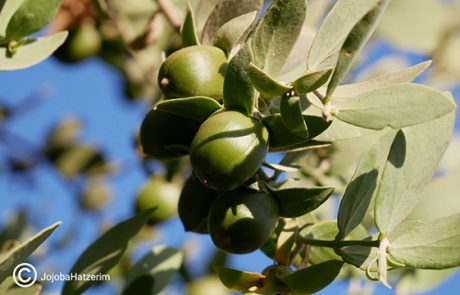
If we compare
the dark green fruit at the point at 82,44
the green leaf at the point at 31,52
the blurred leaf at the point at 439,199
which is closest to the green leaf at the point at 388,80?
the green leaf at the point at 31,52

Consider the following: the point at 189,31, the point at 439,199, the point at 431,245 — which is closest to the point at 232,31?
the point at 189,31

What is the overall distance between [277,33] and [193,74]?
15cm

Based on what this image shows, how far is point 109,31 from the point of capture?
2.74 meters

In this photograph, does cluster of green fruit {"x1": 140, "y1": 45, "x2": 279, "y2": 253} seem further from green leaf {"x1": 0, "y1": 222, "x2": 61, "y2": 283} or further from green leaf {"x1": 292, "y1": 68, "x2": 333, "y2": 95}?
green leaf {"x1": 0, "y1": 222, "x2": 61, "y2": 283}

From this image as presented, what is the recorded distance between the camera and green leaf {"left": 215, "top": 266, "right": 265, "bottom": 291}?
4.10ft

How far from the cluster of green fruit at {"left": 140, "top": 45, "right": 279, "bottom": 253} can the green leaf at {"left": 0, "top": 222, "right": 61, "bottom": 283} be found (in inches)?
9.0

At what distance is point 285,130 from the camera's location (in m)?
1.11

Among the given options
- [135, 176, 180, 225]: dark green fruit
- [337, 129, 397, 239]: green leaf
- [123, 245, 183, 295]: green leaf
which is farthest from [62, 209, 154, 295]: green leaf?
[135, 176, 180, 225]: dark green fruit

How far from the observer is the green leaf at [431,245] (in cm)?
113

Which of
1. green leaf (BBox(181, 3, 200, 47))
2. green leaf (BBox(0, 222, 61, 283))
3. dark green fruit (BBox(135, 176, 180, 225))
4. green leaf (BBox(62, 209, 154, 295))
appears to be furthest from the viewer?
dark green fruit (BBox(135, 176, 180, 225))

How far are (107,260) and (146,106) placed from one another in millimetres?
1495

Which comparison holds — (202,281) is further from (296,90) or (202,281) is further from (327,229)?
(296,90)

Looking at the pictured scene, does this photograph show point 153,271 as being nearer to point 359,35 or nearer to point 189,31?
point 189,31

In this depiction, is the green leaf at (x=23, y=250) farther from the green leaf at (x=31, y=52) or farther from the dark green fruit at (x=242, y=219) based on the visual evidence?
the green leaf at (x=31, y=52)
